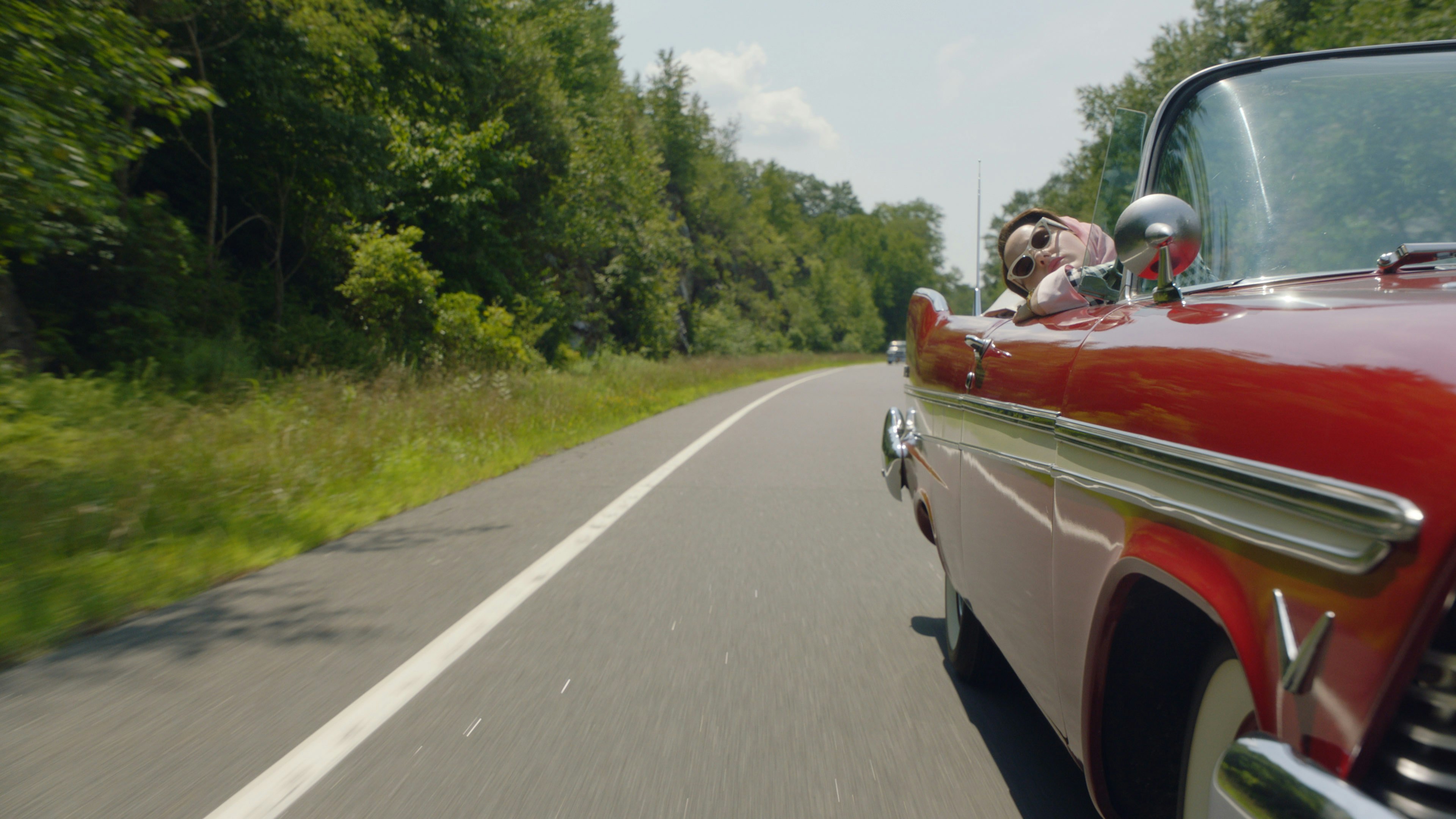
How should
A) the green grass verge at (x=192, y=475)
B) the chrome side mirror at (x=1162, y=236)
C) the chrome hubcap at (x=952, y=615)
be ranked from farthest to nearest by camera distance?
the green grass verge at (x=192, y=475)
the chrome hubcap at (x=952, y=615)
the chrome side mirror at (x=1162, y=236)

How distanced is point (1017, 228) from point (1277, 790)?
3448mm

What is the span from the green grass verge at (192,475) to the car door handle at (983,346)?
4.18 metres

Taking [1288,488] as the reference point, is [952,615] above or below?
below

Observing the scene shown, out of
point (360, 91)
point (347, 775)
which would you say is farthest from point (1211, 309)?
point (360, 91)

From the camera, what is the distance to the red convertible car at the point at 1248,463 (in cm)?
127

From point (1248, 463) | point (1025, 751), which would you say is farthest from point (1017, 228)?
point (1248, 463)

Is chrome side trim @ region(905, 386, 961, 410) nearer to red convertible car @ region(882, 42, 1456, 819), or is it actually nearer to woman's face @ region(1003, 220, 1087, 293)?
red convertible car @ region(882, 42, 1456, 819)

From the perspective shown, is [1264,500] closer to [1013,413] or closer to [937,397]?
[1013,413]

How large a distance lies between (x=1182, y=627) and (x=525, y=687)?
2.68m

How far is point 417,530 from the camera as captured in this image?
7.42 m

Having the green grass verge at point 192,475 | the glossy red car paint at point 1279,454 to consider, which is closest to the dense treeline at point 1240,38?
the green grass verge at point 192,475

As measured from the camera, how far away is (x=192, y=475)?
764cm

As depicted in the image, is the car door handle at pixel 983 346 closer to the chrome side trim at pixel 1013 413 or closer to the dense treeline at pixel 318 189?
the chrome side trim at pixel 1013 413

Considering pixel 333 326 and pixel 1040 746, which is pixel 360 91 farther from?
pixel 1040 746
